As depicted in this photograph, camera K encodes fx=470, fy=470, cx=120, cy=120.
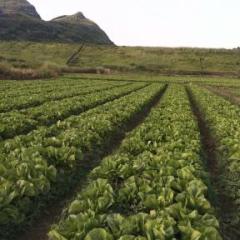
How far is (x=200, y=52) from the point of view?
129m

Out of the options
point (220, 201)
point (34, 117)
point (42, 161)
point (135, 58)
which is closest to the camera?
point (42, 161)

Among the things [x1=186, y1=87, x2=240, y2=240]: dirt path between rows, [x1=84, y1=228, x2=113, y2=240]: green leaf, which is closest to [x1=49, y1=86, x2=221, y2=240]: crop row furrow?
[x1=84, y1=228, x2=113, y2=240]: green leaf

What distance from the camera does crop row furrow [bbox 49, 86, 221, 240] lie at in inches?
264

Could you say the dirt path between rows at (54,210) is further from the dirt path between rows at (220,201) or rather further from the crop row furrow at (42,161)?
the dirt path between rows at (220,201)

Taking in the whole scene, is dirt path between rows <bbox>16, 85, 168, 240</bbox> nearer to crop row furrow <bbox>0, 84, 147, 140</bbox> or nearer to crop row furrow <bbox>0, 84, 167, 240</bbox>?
crop row furrow <bbox>0, 84, 167, 240</bbox>

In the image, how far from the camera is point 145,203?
8.20 meters

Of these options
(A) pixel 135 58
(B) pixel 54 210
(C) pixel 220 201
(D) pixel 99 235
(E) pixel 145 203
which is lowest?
(A) pixel 135 58

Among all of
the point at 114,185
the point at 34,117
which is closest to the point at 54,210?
the point at 114,185

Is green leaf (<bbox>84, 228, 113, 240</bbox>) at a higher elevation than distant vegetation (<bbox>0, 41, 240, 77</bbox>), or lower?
higher

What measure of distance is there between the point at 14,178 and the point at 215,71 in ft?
324

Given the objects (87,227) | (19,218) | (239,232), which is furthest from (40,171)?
(239,232)

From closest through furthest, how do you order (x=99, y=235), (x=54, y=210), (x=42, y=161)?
(x=99, y=235) < (x=54, y=210) < (x=42, y=161)

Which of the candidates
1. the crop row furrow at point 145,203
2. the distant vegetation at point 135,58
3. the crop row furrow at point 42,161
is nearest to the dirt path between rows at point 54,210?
the crop row furrow at point 42,161

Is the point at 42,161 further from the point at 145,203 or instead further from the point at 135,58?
the point at 135,58
